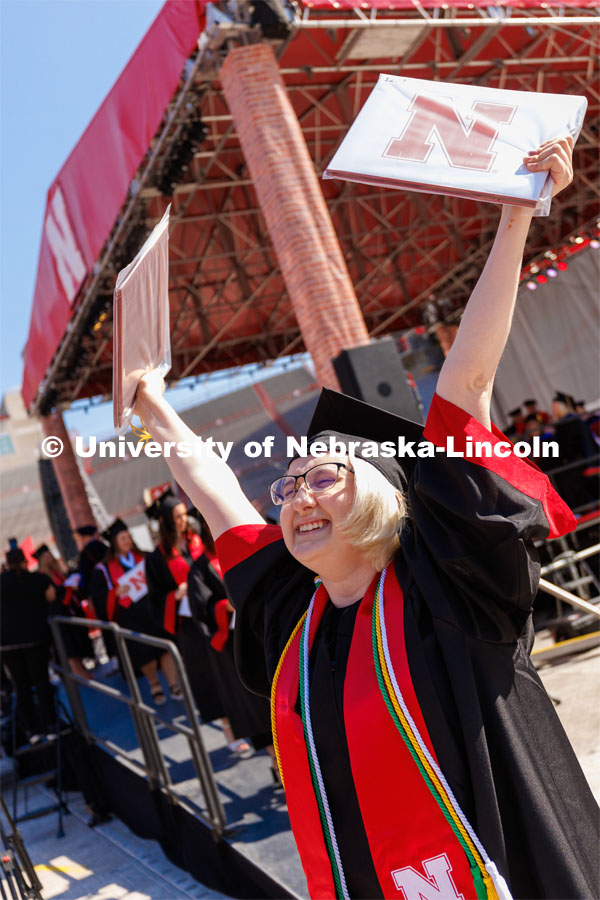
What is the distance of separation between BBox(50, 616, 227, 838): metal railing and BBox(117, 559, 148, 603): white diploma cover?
728mm

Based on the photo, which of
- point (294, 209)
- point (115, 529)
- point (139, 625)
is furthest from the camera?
point (115, 529)

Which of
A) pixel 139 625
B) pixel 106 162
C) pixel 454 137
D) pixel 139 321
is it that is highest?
pixel 106 162

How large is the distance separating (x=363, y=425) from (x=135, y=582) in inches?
201

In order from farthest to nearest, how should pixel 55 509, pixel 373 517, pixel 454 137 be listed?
pixel 55 509 → pixel 454 137 → pixel 373 517

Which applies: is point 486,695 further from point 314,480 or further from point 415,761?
point 314,480

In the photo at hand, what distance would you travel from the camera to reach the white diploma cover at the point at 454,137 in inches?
63.9

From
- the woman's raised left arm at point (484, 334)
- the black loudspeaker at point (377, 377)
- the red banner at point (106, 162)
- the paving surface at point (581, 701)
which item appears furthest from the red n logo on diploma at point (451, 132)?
the red banner at point (106, 162)

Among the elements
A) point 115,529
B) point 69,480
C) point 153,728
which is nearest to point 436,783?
point 153,728

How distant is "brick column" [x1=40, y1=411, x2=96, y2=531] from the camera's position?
16.1 metres

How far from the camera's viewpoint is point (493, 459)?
1407 mm

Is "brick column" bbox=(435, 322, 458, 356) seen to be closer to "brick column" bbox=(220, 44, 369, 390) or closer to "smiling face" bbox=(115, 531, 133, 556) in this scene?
"brick column" bbox=(220, 44, 369, 390)

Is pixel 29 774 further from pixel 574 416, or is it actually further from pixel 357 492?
pixel 357 492

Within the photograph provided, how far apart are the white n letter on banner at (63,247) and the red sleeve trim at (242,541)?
28.7 ft

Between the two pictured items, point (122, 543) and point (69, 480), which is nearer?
point (122, 543)
